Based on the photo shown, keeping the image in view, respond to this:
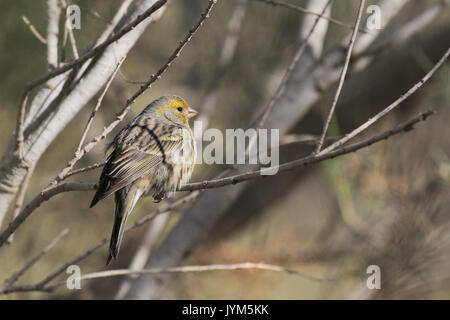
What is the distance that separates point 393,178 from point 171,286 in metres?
1.93

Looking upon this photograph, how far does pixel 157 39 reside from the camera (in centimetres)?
588

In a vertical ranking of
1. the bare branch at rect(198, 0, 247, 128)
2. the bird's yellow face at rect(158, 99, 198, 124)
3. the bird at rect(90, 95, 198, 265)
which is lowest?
the bird at rect(90, 95, 198, 265)

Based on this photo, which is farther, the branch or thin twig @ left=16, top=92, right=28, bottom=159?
thin twig @ left=16, top=92, right=28, bottom=159

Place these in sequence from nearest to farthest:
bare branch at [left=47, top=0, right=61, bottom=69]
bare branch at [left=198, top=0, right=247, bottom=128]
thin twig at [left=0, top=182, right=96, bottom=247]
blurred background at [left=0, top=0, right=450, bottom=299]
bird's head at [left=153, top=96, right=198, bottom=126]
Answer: thin twig at [left=0, top=182, right=96, bottom=247] → bare branch at [left=47, top=0, right=61, bottom=69] → bird's head at [left=153, top=96, right=198, bottom=126] → blurred background at [left=0, top=0, right=450, bottom=299] → bare branch at [left=198, top=0, right=247, bottom=128]

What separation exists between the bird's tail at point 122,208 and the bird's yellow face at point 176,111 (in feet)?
2.60

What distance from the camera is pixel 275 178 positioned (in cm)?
536

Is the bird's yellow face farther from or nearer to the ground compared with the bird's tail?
farther from the ground

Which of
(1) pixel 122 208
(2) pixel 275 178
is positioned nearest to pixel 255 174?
(1) pixel 122 208

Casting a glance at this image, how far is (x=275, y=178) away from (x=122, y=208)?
2.70 meters

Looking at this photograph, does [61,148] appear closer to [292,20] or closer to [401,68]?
[292,20]

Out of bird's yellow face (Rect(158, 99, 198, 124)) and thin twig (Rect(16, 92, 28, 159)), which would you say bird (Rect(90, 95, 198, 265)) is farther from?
thin twig (Rect(16, 92, 28, 159))

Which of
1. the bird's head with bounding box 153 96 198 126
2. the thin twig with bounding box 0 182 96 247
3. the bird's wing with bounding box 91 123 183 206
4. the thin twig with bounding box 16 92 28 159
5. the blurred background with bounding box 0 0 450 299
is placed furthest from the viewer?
the blurred background with bounding box 0 0 450 299

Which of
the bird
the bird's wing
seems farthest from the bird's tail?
the bird's wing

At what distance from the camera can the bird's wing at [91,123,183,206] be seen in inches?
106
